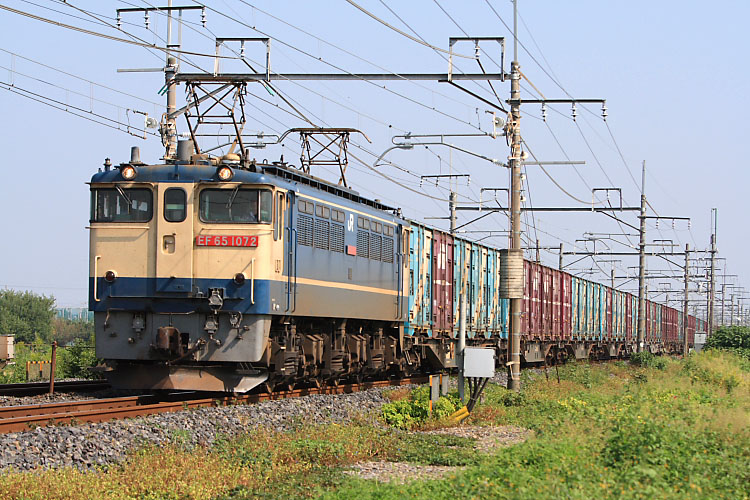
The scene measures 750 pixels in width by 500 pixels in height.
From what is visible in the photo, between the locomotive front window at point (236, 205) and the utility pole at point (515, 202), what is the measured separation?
7.35m

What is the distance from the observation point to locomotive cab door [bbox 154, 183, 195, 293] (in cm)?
1723

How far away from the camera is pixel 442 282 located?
2841 cm

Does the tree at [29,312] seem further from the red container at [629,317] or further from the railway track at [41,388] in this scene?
the railway track at [41,388]

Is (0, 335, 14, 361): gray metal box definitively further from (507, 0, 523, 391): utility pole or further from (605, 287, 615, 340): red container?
(605, 287, 615, 340): red container

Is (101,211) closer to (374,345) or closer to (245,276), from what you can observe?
(245,276)

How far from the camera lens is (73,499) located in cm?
965

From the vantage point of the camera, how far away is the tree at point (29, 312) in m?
97.2

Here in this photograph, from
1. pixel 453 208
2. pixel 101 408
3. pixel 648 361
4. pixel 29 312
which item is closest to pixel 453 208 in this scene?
pixel 453 208

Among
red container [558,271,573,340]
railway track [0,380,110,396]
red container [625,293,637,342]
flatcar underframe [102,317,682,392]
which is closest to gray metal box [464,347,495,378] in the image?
flatcar underframe [102,317,682,392]

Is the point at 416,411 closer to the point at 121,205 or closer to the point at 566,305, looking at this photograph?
the point at 121,205

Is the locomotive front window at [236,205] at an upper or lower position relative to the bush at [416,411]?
upper

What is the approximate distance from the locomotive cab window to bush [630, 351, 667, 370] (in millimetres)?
24691

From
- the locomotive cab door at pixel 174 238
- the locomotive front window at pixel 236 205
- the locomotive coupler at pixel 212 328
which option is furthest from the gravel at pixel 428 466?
the locomotive cab door at pixel 174 238

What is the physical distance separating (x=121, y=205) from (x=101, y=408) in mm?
3772
